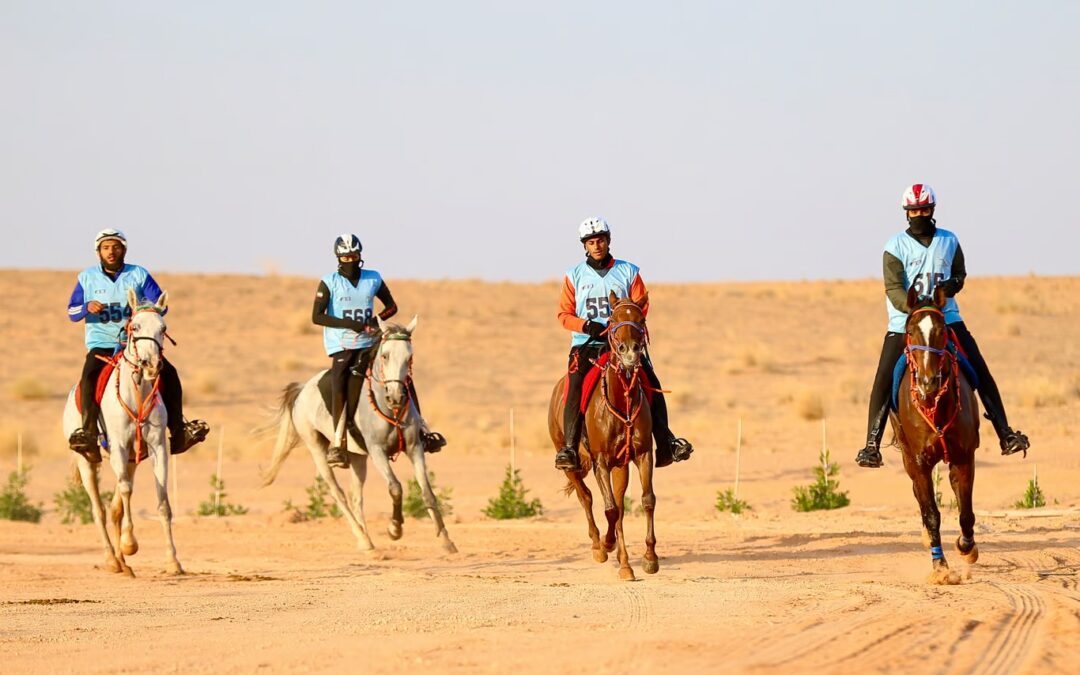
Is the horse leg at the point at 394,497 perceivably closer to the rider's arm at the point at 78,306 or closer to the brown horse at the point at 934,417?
the rider's arm at the point at 78,306

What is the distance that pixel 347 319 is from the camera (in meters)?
16.0

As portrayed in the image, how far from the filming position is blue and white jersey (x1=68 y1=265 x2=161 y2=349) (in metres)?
15.0

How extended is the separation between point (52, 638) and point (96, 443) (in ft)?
18.6

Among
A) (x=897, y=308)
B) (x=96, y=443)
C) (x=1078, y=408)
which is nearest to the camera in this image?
(x=897, y=308)

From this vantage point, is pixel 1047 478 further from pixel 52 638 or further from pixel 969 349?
pixel 52 638

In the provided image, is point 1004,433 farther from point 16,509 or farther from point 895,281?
point 16,509

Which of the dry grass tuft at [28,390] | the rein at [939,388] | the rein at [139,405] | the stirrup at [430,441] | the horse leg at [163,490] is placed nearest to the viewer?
the rein at [939,388]

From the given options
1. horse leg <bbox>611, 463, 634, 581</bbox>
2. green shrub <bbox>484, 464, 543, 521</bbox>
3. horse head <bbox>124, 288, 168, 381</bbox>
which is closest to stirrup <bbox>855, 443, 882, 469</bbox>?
horse leg <bbox>611, 463, 634, 581</bbox>

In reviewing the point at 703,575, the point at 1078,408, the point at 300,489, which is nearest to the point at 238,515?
the point at 300,489

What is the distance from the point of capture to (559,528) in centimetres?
1927

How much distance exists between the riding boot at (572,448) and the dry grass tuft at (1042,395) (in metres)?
22.0

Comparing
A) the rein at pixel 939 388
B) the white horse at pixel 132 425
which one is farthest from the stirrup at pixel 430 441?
the rein at pixel 939 388

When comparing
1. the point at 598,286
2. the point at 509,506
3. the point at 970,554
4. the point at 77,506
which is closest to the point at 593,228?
the point at 598,286

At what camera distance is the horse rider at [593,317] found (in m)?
13.4
